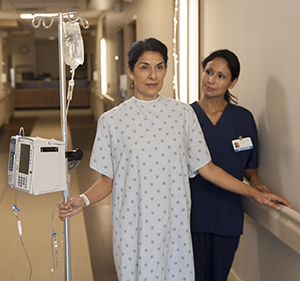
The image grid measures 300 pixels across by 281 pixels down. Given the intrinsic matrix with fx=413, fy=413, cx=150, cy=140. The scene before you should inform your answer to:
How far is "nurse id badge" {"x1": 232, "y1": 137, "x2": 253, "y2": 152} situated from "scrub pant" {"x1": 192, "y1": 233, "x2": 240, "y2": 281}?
396mm

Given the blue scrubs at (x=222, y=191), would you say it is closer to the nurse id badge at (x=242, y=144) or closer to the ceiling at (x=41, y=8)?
the nurse id badge at (x=242, y=144)

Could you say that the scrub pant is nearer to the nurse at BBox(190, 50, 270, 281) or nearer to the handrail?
the nurse at BBox(190, 50, 270, 281)

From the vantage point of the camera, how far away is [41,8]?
11.2 feet

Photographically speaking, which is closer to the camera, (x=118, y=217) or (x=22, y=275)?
(x=118, y=217)

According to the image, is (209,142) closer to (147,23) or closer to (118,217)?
(118,217)

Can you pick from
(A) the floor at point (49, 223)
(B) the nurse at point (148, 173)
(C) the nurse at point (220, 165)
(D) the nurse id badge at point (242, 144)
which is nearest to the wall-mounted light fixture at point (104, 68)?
(A) the floor at point (49, 223)

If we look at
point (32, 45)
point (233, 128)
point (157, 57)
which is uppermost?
point (32, 45)

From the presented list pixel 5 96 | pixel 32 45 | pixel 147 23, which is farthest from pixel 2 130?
pixel 147 23

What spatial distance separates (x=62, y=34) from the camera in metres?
1.51

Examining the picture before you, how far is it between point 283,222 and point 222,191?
0.31 m

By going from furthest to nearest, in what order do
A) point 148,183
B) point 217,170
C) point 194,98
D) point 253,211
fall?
point 194,98 < point 253,211 < point 217,170 < point 148,183

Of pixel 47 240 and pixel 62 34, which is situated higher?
pixel 62 34

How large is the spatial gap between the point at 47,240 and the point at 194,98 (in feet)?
5.04

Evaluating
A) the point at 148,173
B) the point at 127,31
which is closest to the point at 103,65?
the point at 127,31
